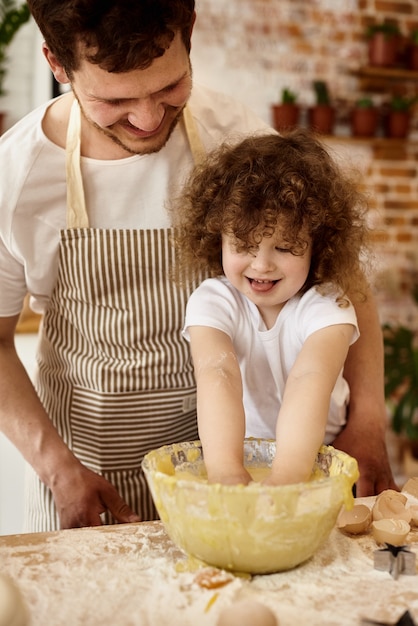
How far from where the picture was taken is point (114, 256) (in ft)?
4.98

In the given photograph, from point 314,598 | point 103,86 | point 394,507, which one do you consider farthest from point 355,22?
point 314,598

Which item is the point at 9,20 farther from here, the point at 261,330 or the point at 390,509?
the point at 390,509

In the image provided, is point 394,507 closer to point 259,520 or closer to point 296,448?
point 296,448

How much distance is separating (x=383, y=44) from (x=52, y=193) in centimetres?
269

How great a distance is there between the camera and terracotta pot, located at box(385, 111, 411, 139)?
12.3ft

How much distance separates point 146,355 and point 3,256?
35 cm

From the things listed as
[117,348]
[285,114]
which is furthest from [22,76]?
[117,348]

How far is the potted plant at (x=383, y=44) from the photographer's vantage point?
3.66m

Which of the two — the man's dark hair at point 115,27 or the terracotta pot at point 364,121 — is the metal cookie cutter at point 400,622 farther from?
the terracotta pot at point 364,121

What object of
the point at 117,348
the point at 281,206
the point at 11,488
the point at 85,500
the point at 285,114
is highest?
the point at 285,114

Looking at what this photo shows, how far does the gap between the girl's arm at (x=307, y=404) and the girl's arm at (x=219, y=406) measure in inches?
2.2

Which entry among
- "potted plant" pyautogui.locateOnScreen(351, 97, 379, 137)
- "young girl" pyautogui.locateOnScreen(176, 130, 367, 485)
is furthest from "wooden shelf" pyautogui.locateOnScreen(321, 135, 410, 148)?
"young girl" pyautogui.locateOnScreen(176, 130, 367, 485)

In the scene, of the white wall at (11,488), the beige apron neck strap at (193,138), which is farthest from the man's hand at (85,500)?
the white wall at (11,488)

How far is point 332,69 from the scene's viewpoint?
3.74 metres
